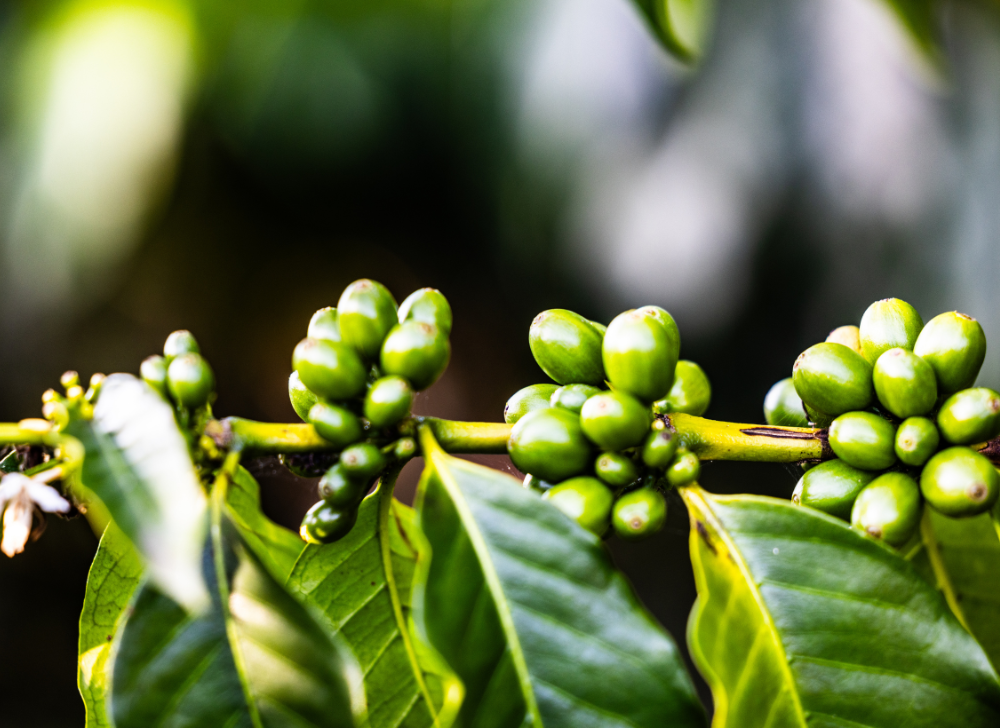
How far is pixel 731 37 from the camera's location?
2.78 metres

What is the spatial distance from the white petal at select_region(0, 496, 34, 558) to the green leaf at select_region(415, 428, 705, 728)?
1.12 ft

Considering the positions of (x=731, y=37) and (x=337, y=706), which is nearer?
(x=337, y=706)

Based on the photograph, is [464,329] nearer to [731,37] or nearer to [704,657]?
[731,37]

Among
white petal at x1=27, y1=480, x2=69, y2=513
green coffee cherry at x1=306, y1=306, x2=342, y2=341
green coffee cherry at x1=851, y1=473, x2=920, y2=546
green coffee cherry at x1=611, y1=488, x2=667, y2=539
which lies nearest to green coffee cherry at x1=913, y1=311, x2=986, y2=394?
green coffee cherry at x1=851, y1=473, x2=920, y2=546

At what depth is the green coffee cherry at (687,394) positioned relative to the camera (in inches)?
30.6

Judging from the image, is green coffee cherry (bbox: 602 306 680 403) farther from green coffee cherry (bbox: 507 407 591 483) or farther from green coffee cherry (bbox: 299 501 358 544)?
green coffee cherry (bbox: 299 501 358 544)

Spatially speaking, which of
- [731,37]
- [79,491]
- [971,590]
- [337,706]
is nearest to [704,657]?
[337,706]

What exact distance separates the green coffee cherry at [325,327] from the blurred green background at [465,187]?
199 cm

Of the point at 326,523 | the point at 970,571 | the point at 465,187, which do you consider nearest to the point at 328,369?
the point at 326,523

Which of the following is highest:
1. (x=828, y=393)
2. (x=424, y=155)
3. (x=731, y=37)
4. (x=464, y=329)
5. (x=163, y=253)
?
(x=731, y=37)

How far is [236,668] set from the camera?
542 mm

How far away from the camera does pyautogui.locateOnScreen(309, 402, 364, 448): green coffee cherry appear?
0.62 metres

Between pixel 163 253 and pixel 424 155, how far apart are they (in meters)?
1.37

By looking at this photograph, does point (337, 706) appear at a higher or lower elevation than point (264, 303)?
higher
